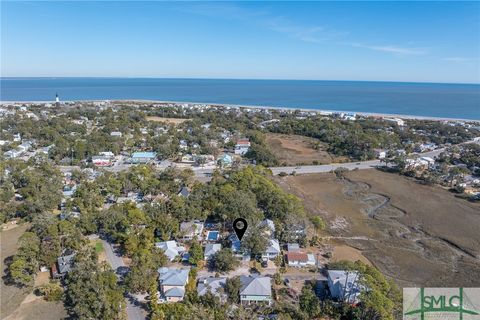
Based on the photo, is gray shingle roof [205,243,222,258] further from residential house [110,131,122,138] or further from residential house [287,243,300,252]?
residential house [110,131,122,138]

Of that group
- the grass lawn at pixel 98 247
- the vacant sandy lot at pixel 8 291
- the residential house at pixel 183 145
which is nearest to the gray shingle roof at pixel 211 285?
the grass lawn at pixel 98 247

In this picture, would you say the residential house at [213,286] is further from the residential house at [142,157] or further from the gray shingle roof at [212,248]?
the residential house at [142,157]

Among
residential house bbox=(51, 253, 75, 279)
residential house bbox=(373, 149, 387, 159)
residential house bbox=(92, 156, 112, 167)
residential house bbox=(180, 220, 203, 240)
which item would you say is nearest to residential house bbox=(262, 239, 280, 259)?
residential house bbox=(180, 220, 203, 240)

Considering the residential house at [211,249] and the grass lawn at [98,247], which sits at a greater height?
the residential house at [211,249]

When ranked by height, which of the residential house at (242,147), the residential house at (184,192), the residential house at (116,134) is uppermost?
the residential house at (116,134)

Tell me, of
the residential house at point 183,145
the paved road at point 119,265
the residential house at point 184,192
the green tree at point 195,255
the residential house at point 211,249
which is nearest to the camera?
the paved road at point 119,265

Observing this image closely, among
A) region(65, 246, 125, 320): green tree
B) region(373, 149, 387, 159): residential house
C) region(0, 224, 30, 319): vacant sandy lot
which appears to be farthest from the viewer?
region(373, 149, 387, 159): residential house

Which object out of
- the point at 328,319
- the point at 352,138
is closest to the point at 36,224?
the point at 328,319
